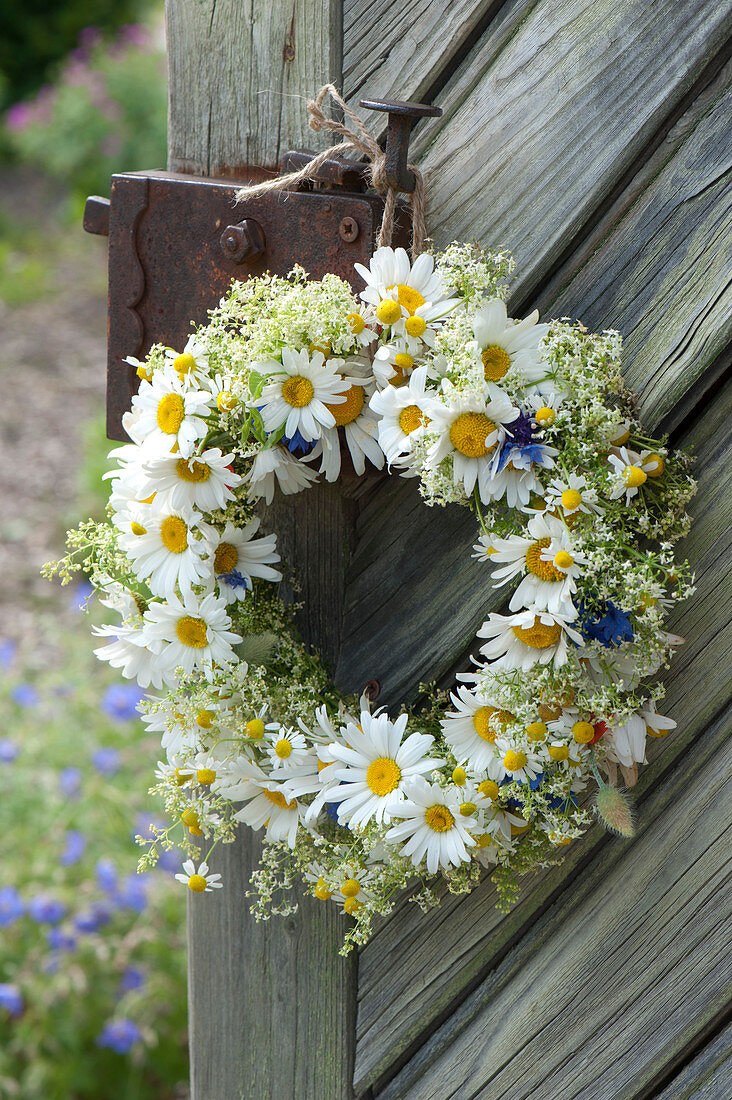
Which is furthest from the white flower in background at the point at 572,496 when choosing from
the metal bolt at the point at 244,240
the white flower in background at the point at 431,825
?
the metal bolt at the point at 244,240

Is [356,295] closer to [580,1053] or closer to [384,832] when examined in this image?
[384,832]

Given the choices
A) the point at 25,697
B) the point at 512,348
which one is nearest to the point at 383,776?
the point at 512,348

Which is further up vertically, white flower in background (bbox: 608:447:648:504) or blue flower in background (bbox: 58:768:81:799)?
white flower in background (bbox: 608:447:648:504)

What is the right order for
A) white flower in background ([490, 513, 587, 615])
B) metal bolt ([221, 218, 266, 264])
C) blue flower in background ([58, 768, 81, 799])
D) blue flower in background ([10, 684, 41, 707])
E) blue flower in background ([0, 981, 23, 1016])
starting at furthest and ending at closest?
1. blue flower in background ([10, 684, 41, 707])
2. blue flower in background ([58, 768, 81, 799])
3. blue flower in background ([0, 981, 23, 1016])
4. metal bolt ([221, 218, 266, 264])
5. white flower in background ([490, 513, 587, 615])

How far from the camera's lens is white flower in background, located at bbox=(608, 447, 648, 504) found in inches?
36.6

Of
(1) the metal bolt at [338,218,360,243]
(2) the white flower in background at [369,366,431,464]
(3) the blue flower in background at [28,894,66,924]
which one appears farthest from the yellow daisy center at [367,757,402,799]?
(3) the blue flower in background at [28,894,66,924]

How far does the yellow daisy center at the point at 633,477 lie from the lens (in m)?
0.93

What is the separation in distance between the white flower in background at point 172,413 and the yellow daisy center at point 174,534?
9 cm

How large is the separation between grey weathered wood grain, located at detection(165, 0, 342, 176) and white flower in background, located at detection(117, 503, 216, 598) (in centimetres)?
49

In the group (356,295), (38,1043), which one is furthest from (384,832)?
(38,1043)

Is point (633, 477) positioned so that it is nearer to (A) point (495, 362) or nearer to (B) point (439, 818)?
Answer: (A) point (495, 362)

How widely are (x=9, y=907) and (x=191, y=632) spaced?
1.58 m

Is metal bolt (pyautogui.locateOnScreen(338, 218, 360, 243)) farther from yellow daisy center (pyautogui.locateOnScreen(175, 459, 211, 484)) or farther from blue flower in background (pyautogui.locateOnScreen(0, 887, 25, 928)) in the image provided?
blue flower in background (pyautogui.locateOnScreen(0, 887, 25, 928))

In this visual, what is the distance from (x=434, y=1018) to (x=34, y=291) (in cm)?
578
